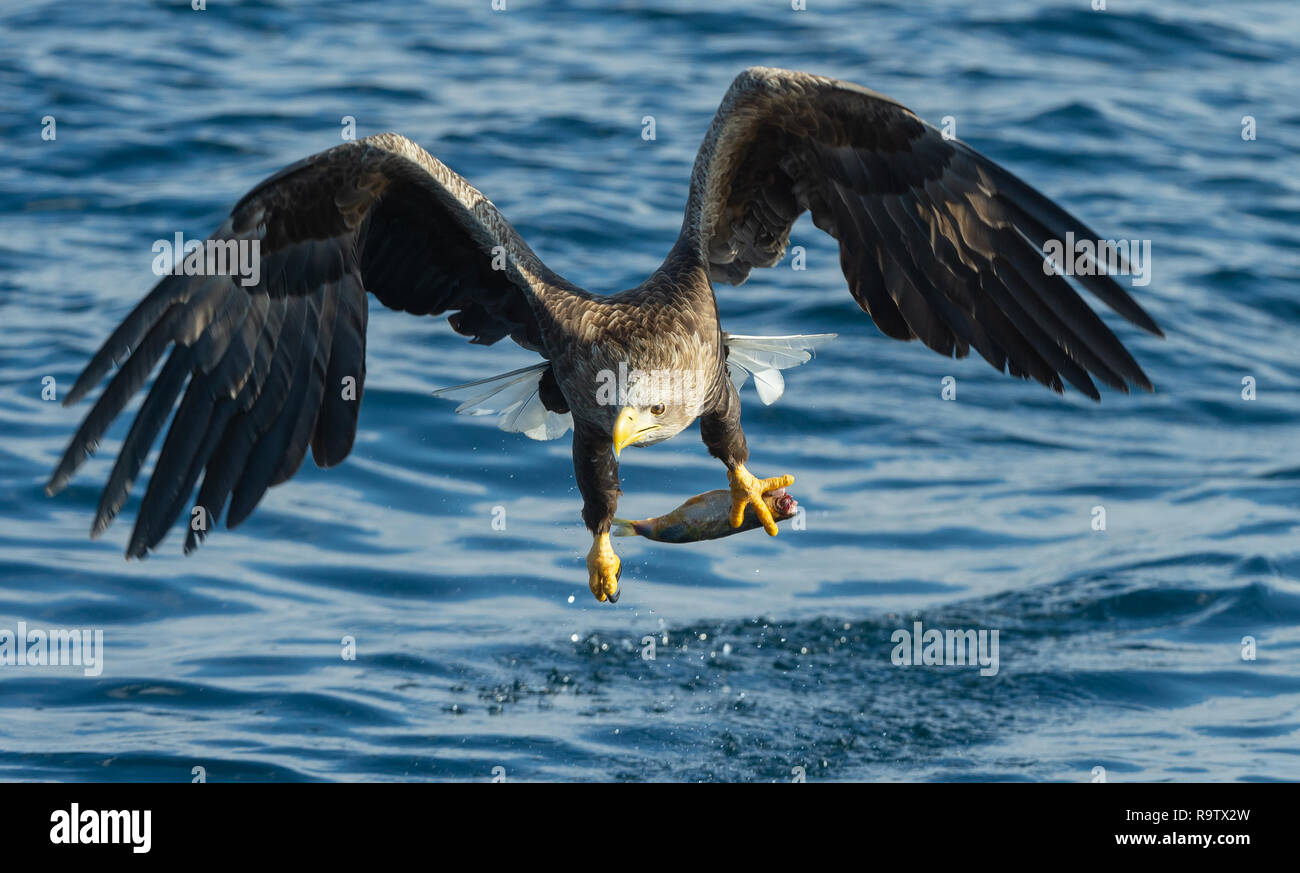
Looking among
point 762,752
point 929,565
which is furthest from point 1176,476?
point 762,752

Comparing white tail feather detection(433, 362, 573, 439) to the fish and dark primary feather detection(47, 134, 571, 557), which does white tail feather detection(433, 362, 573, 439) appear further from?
the fish

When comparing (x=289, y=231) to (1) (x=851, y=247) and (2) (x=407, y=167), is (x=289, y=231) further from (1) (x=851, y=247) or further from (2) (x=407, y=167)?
(1) (x=851, y=247)

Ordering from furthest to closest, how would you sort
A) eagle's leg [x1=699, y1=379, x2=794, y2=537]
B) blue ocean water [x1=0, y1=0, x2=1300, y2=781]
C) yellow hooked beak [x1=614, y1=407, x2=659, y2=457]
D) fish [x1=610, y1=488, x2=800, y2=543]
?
blue ocean water [x1=0, y1=0, x2=1300, y2=781]
eagle's leg [x1=699, y1=379, x2=794, y2=537]
fish [x1=610, y1=488, x2=800, y2=543]
yellow hooked beak [x1=614, y1=407, x2=659, y2=457]

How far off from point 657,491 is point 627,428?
4.01 m

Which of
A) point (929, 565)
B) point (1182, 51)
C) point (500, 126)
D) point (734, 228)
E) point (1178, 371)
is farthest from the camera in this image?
point (1182, 51)

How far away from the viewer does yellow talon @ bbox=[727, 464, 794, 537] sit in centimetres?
664

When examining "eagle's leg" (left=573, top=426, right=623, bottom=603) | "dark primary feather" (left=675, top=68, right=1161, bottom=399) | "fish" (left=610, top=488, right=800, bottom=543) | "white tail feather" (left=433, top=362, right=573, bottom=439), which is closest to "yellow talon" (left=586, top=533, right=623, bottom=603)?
"eagle's leg" (left=573, top=426, right=623, bottom=603)

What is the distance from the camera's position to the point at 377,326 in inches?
464

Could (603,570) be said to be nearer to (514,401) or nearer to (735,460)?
(735,460)

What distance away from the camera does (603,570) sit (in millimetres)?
6715

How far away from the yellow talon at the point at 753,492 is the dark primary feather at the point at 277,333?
1018 mm

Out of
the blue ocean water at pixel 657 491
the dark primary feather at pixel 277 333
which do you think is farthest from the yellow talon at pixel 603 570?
the blue ocean water at pixel 657 491

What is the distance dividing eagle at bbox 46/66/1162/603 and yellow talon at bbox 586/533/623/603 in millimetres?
11

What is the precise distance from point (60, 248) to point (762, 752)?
7.56m
